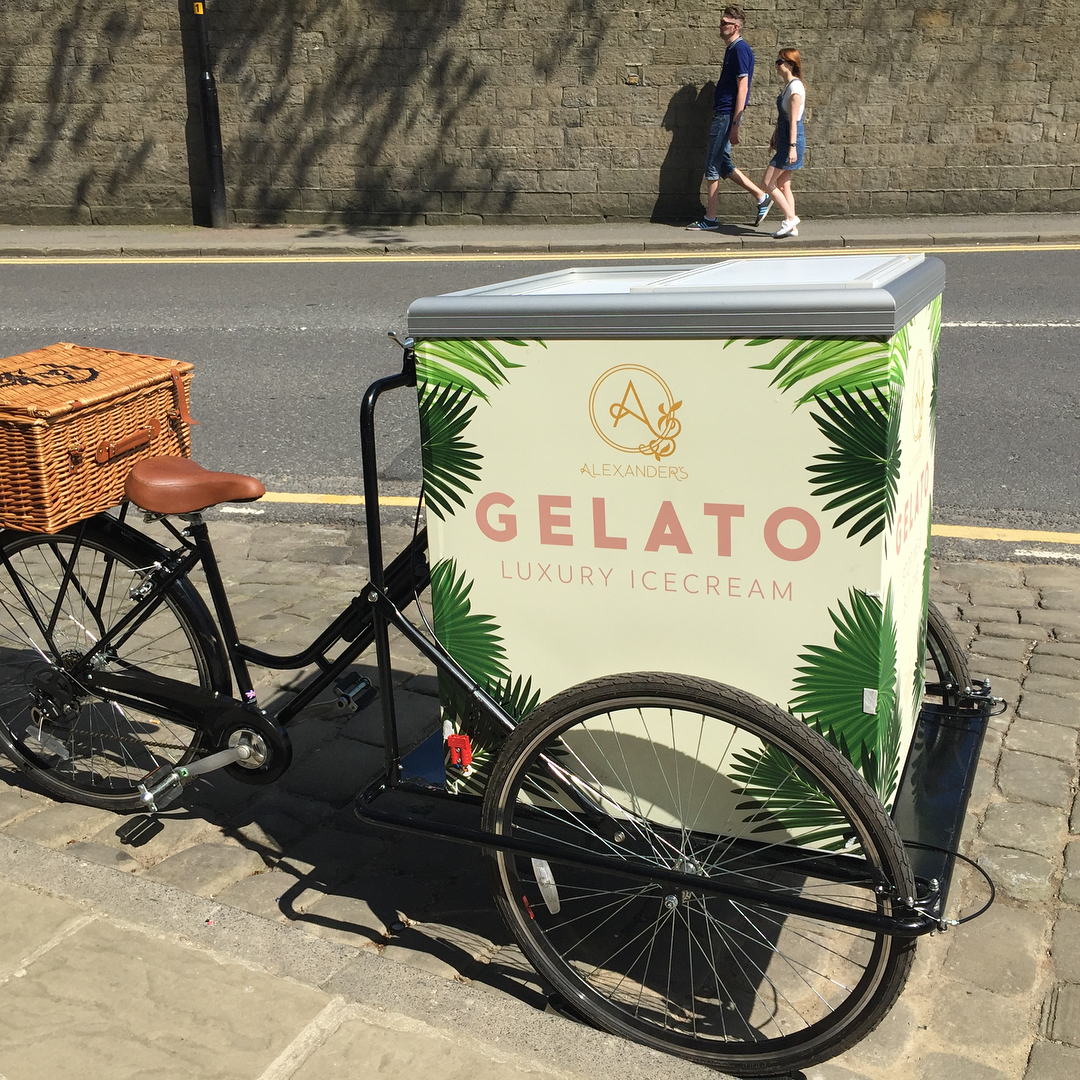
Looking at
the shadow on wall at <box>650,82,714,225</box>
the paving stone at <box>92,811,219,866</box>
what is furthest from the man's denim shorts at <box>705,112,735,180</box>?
the paving stone at <box>92,811,219,866</box>

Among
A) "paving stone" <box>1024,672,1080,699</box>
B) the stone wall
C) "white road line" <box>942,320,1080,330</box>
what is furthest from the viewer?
the stone wall

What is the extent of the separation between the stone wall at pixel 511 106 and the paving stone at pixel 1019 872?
13.2 metres

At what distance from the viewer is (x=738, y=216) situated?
616 inches

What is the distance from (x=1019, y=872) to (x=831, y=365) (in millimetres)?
1756

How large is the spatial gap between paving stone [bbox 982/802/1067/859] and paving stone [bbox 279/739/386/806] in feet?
6.10

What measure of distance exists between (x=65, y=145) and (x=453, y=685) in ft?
52.2

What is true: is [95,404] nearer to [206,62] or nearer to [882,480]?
[882,480]

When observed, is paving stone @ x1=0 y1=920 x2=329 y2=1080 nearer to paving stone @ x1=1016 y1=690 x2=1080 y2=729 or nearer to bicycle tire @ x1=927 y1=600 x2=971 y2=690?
bicycle tire @ x1=927 y1=600 x2=971 y2=690

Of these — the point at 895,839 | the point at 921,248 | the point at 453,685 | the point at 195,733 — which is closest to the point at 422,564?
the point at 453,685

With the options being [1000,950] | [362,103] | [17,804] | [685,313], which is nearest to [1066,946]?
[1000,950]

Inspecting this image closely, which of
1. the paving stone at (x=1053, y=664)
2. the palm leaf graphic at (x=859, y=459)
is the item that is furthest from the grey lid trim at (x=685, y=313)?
the paving stone at (x=1053, y=664)

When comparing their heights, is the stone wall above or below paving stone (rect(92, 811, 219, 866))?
above

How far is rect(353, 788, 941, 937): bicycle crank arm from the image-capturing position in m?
2.34

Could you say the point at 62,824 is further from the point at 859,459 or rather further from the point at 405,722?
the point at 859,459
